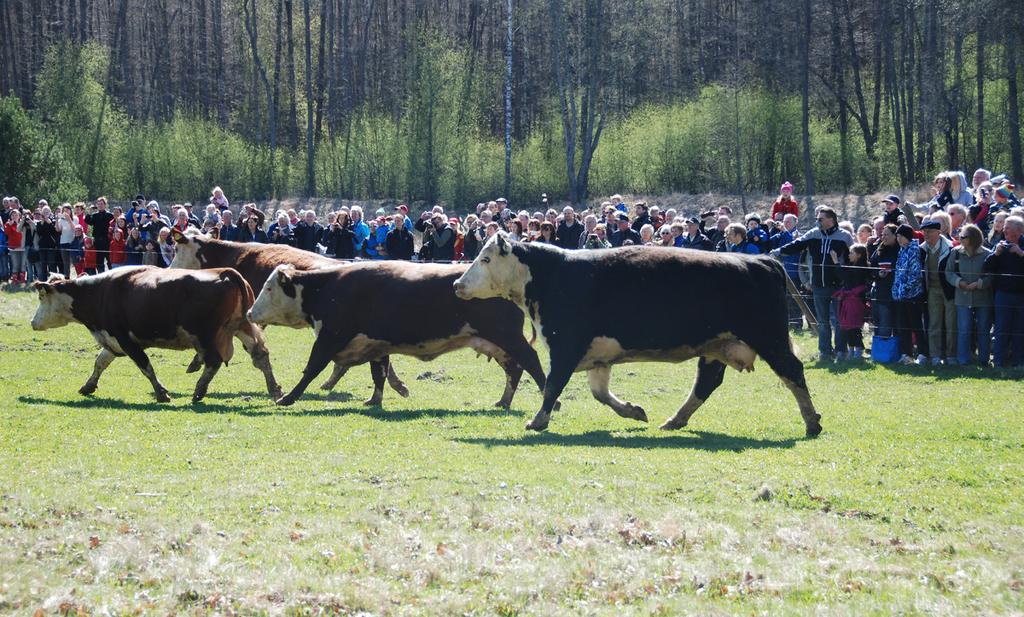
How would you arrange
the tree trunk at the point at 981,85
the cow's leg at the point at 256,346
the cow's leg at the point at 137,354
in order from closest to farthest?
1. the cow's leg at the point at 137,354
2. the cow's leg at the point at 256,346
3. the tree trunk at the point at 981,85

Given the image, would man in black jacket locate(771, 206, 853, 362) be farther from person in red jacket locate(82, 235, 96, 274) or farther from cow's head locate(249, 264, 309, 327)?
person in red jacket locate(82, 235, 96, 274)

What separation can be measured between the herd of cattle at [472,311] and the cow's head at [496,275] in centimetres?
1

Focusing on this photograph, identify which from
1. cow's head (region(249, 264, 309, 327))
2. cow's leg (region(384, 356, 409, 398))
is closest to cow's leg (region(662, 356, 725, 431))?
cow's leg (region(384, 356, 409, 398))

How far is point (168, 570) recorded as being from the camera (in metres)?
7.54

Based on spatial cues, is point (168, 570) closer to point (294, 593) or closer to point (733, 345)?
point (294, 593)

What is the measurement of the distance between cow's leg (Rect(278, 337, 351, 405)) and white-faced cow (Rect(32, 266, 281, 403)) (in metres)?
1.04

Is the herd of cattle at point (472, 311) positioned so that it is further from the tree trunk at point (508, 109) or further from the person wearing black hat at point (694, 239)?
the tree trunk at point (508, 109)

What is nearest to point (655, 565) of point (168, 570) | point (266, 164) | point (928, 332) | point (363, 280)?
point (168, 570)

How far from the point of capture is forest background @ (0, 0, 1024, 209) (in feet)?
150

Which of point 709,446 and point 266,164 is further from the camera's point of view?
point 266,164

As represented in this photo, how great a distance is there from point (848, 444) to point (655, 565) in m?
4.97

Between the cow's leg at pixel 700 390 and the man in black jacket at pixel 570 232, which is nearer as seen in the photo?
the cow's leg at pixel 700 390

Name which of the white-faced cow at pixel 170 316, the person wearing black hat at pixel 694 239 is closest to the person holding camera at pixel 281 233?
the person wearing black hat at pixel 694 239

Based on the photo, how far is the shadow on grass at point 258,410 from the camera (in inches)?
575
